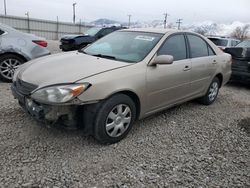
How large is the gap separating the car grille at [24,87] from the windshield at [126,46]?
1160mm

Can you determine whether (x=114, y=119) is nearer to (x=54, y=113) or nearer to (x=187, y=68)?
(x=54, y=113)

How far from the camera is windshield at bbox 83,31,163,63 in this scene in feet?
11.5

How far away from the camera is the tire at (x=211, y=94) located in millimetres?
4901

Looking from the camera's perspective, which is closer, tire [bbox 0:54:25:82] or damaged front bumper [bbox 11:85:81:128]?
damaged front bumper [bbox 11:85:81:128]

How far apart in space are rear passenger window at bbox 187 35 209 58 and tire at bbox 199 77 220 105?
0.69 metres

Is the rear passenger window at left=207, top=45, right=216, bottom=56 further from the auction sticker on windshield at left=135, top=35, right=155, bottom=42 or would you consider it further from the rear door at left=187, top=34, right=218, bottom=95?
the auction sticker on windshield at left=135, top=35, right=155, bottom=42

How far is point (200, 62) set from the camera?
4348mm

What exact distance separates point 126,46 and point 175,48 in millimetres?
819

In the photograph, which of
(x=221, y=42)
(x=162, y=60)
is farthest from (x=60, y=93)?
(x=221, y=42)

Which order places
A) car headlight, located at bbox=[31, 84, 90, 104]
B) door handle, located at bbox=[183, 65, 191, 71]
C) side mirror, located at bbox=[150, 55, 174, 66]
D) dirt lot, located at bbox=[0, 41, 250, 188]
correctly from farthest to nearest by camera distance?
door handle, located at bbox=[183, 65, 191, 71]
side mirror, located at bbox=[150, 55, 174, 66]
car headlight, located at bbox=[31, 84, 90, 104]
dirt lot, located at bbox=[0, 41, 250, 188]

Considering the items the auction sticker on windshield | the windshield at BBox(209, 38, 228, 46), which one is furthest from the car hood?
the windshield at BBox(209, 38, 228, 46)

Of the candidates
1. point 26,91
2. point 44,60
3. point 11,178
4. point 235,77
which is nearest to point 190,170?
point 11,178

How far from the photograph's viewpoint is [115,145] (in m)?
3.16

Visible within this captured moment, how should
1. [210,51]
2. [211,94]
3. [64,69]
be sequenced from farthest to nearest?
[211,94] → [210,51] → [64,69]
